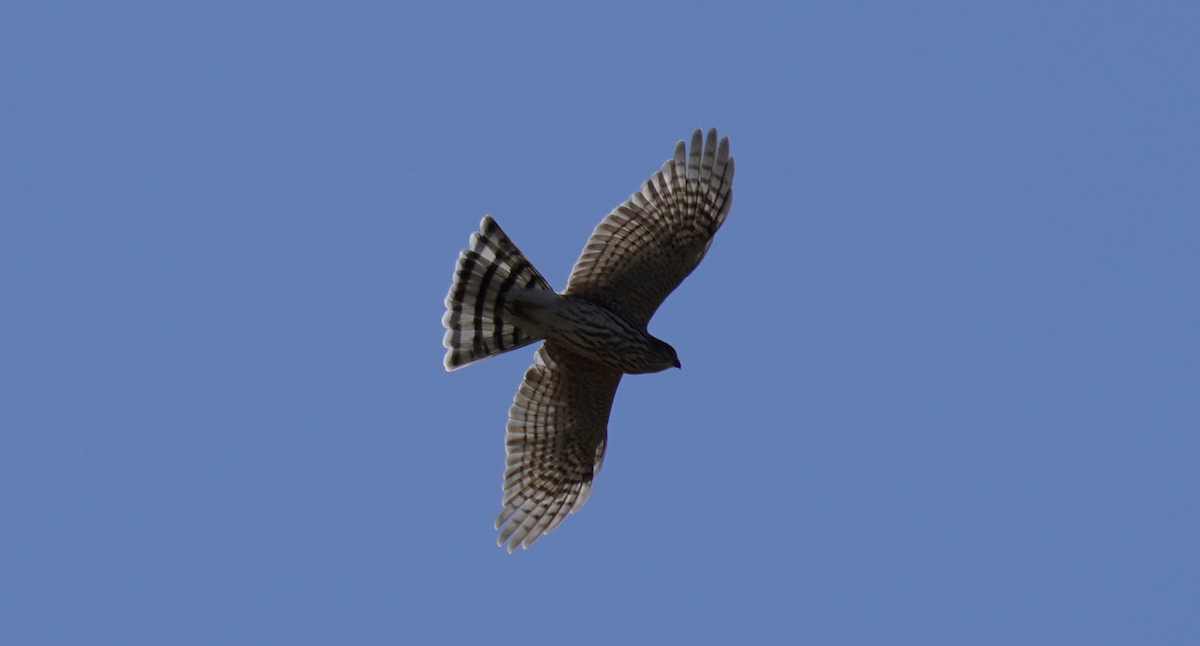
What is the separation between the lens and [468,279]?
13.6 m

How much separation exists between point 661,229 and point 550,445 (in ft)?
7.97

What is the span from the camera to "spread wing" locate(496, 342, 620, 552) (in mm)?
14695

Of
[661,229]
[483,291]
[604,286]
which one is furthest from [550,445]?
A: [661,229]

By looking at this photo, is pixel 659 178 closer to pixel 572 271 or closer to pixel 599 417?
pixel 572 271

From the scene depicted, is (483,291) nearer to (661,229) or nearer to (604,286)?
(604,286)

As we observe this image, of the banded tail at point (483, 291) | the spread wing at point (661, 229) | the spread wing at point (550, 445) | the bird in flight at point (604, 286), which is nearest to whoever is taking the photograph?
the banded tail at point (483, 291)

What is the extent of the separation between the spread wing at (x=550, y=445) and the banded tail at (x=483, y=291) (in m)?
0.94

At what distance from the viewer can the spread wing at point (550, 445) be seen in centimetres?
1470

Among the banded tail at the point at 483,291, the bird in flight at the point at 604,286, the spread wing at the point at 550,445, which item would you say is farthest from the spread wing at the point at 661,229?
the spread wing at the point at 550,445

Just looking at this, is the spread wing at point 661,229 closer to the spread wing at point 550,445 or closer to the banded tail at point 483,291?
the banded tail at point 483,291

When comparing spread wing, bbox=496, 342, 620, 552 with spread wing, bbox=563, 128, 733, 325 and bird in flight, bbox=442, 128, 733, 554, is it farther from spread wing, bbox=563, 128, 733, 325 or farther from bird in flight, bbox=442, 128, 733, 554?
spread wing, bbox=563, 128, 733, 325

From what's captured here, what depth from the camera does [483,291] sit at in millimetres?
13680

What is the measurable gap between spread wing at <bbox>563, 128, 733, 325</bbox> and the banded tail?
543 mm

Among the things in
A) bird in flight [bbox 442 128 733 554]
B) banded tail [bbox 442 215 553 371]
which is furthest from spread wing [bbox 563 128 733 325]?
banded tail [bbox 442 215 553 371]
